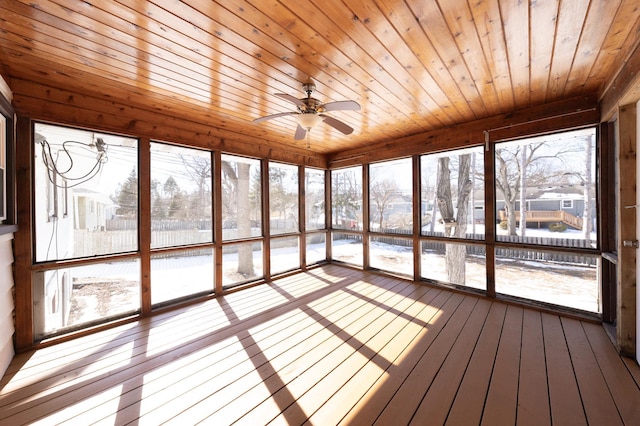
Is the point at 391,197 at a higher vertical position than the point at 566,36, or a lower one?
lower

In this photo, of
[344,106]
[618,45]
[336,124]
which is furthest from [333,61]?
[618,45]

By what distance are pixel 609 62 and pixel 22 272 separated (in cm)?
558

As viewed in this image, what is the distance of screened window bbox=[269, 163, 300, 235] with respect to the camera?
478 centimetres

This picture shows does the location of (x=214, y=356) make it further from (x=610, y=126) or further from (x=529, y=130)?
(x=610, y=126)

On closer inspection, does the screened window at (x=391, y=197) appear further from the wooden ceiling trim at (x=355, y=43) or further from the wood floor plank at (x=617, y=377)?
the wood floor plank at (x=617, y=377)

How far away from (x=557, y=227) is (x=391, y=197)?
2.37m

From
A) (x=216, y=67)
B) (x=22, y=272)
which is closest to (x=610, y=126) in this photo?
(x=216, y=67)

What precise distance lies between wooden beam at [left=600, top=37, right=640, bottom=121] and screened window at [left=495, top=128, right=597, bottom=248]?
1.54ft

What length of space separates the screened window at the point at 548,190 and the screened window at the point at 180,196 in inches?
166

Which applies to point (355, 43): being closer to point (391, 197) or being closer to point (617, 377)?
point (617, 377)

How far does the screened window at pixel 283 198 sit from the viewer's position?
4777 mm

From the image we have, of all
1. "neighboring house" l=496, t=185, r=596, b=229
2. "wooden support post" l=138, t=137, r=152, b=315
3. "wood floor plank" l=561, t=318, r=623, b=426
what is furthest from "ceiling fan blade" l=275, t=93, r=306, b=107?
"neighboring house" l=496, t=185, r=596, b=229

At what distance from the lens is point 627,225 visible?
7.40 feet

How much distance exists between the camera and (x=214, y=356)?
232 centimetres
